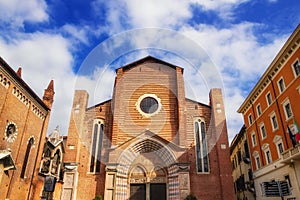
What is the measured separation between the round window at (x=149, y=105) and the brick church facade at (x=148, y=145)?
91mm

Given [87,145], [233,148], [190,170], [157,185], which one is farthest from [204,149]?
[233,148]

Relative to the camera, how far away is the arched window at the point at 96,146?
62.7ft

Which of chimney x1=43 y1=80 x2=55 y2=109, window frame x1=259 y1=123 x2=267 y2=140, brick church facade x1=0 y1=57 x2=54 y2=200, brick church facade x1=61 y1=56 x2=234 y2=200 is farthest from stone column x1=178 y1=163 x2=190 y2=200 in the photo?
chimney x1=43 y1=80 x2=55 y2=109

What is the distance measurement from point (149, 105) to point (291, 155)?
11.6 m

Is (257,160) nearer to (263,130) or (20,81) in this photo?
(263,130)

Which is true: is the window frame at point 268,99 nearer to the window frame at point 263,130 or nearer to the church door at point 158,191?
the window frame at point 263,130

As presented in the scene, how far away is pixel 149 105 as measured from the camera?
21.5m

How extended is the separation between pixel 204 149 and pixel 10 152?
13865 mm

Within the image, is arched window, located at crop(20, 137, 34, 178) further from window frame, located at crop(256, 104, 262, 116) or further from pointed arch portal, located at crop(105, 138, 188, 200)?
window frame, located at crop(256, 104, 262, 116)

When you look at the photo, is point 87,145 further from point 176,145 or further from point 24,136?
point 176,145

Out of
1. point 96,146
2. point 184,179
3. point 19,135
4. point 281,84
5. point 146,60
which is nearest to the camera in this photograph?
point 19,135

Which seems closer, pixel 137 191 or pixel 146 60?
pixel 137 191

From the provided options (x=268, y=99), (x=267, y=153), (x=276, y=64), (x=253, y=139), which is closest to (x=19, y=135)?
(x=276, y=64)

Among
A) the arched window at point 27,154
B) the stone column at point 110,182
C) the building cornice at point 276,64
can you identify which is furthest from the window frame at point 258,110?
the arched window at point 27,154
